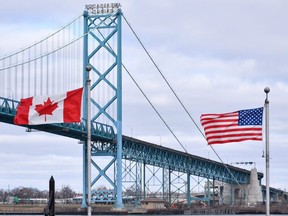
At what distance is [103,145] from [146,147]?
2046cm

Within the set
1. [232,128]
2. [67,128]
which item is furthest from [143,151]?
[232,128]

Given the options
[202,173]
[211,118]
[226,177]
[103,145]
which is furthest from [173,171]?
[211,118]

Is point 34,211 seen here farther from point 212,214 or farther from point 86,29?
point 86,29

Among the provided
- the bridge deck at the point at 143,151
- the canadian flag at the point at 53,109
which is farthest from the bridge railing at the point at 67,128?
the canadian flag at the point at 53,109

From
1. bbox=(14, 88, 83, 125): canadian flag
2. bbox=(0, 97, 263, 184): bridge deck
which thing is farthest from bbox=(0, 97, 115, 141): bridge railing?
bbox=(14, 88, 83, 125): canadian flag

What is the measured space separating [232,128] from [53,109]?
239 inches

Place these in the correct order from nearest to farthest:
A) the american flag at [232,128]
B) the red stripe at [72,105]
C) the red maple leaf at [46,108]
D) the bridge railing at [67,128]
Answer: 1. the red stripe at [72,105]
2. the red maple leaf at [46,108]
3. the american flag at [232,128]
4. the bridge railing at [67,128]

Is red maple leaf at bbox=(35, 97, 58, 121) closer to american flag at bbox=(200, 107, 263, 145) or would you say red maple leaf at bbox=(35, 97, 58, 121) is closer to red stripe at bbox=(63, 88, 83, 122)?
red stripe at bbox=(63, 88, 83, 122)

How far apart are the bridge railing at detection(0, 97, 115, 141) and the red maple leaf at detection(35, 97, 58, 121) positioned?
1541 inches

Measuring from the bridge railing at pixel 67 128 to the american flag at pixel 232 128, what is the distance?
39.1 meters

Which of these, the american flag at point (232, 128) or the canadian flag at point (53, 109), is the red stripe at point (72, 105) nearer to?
the canadian flag at point (53, 109)

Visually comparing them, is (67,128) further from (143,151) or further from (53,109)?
(53,109)

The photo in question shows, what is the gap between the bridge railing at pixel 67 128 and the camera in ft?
277

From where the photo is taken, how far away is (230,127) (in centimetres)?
3672
